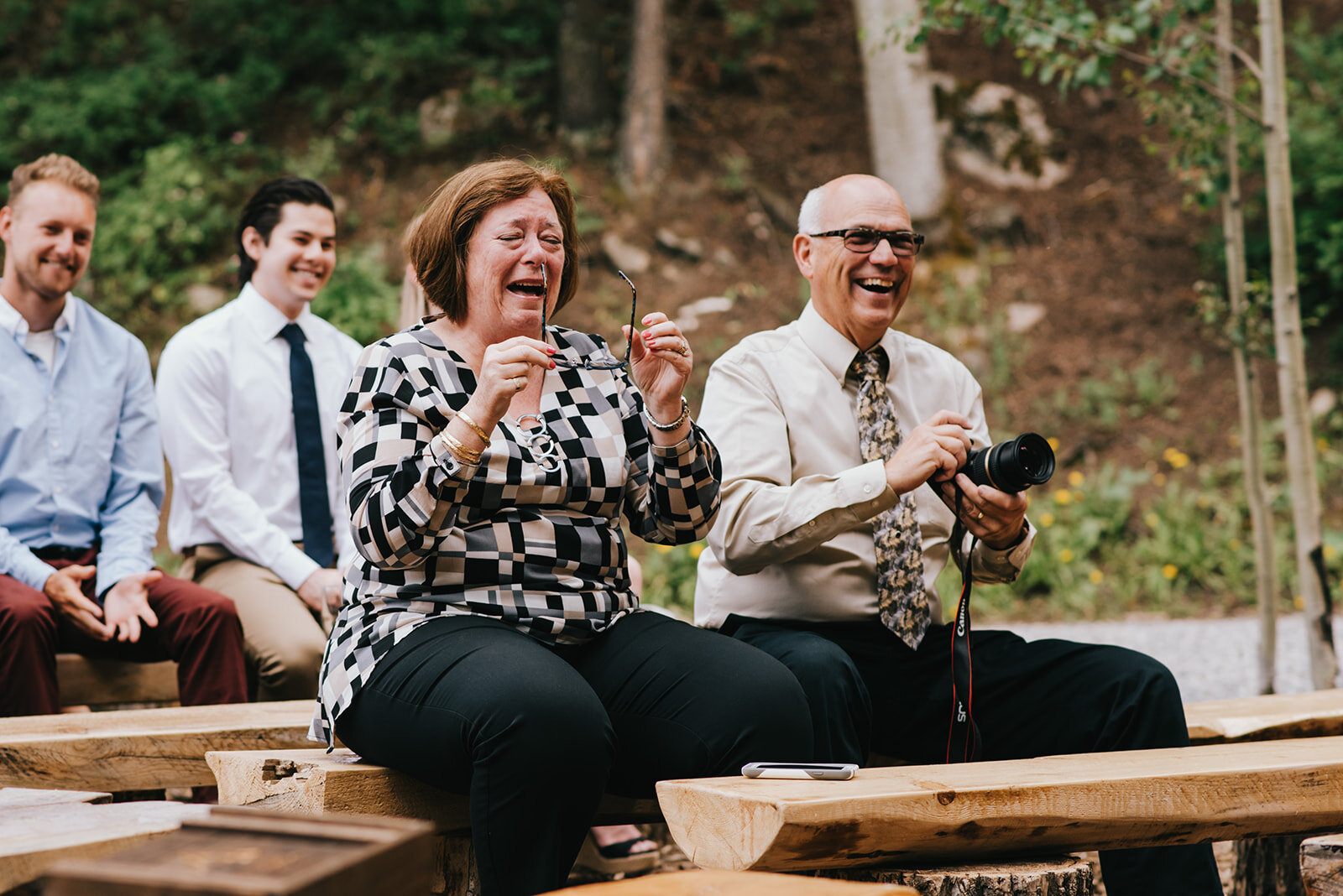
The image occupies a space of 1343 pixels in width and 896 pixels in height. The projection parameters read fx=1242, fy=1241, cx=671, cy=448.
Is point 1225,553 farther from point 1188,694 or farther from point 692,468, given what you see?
point 692,468

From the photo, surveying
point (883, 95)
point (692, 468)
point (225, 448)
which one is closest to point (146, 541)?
point (225, 448)

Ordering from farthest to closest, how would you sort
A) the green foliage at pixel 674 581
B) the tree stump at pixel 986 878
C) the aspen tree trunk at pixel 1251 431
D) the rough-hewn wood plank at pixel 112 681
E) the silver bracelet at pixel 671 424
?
the green foliage at pixel 674 581, the aspen tree trunk at pixel 1251 431, the rough-hewn wood plank at pixel 112 681, the silver bracelet at pixel 671 424, the tree stump at pixel 986 878

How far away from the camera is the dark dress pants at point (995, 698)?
2.53 m

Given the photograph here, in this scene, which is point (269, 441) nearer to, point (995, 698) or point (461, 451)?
point (461, 451)

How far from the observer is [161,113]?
32.9 ft

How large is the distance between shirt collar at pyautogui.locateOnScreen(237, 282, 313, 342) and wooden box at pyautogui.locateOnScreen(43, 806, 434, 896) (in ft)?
8.57

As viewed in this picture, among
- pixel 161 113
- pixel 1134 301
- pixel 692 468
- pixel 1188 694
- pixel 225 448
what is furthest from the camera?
pixel 161 113

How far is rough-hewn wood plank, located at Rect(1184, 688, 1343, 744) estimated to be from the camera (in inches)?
118

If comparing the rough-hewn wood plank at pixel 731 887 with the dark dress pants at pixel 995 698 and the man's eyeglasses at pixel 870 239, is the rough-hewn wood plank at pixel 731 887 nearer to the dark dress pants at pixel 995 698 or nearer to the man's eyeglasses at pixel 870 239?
the dark dress pants at pixel 995 698

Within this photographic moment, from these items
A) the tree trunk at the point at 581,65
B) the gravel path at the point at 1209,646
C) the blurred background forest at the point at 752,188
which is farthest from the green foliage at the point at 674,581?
the tree trunk at the point at 581,65

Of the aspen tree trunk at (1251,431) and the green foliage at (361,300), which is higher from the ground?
the green foliage at (361,300)

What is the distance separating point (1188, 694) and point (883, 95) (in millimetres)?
5627

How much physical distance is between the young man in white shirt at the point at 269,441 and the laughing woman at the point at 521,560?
116 centimetres

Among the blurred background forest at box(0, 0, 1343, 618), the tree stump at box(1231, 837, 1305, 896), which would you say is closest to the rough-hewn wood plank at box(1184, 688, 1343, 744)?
the tree stump at box(1231, 837, 1305, 896)
